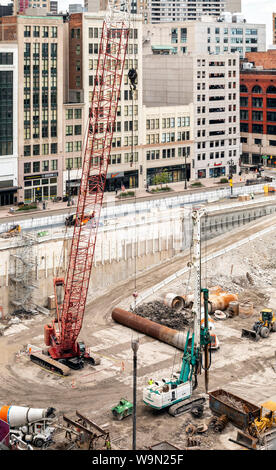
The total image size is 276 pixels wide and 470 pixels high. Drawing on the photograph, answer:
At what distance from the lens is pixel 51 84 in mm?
122750

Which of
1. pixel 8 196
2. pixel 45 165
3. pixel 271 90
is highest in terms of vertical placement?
pixel 271 90

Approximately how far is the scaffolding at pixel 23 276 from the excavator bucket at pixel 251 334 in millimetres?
22299

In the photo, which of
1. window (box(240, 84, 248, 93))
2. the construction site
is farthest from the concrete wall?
window (box(240, 84, 248, 93))

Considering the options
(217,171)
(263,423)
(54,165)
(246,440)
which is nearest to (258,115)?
(217,171)

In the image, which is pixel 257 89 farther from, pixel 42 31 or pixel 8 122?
pixel 8 122

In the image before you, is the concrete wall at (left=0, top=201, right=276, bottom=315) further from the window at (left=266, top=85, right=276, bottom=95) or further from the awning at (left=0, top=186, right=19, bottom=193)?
the window at (left=266, top=85, right=276, bottom=95)

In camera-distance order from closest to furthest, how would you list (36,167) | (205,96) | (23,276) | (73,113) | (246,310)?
(246,310), (23,276), (36,167), (73,113), (205,96)

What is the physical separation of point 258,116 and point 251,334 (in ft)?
350

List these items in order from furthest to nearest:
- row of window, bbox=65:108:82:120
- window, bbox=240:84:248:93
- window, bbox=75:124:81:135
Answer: window, bbox=240:84:248:93 < window, bbox=75:124:81:135 < row of window, bbox=65:108:82:120

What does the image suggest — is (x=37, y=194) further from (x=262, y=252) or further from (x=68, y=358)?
(x=68, y=358)

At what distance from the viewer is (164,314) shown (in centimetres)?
7962

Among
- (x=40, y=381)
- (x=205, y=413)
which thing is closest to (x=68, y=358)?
(x=40, y=381)

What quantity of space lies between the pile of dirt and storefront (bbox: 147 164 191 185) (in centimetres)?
5921

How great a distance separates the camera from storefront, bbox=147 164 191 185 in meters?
140
